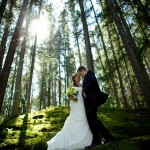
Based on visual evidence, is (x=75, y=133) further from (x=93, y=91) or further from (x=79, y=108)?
(x=93, y=91)

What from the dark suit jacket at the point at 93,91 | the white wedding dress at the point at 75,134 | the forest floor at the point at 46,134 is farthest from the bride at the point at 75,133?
the forest floor at the point at 46,134

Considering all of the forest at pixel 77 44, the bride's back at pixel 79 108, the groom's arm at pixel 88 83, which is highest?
the forest at pixel 77 44

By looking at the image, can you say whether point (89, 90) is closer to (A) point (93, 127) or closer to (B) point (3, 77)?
(A) point (93, 127)

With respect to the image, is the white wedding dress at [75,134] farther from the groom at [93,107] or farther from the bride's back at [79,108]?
the groom at [93,107]

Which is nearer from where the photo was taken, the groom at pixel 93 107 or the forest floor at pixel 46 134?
the forest floor at pixel 46 134

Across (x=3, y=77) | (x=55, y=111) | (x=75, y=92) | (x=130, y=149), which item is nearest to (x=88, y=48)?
(x=55, y=111)

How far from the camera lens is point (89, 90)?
601 cm

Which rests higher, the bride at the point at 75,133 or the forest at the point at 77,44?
the forest at the point at 77,44

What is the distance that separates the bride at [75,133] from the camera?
594cm

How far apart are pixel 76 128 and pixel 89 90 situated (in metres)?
1.11

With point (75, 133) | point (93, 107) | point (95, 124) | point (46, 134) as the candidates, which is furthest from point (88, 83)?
point (46, 134)

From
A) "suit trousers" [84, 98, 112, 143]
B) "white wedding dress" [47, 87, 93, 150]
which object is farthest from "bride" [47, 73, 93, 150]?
"suit trousers" [84, 98, 112, 143]

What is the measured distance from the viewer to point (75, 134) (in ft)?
20.0

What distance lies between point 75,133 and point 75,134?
26mm
